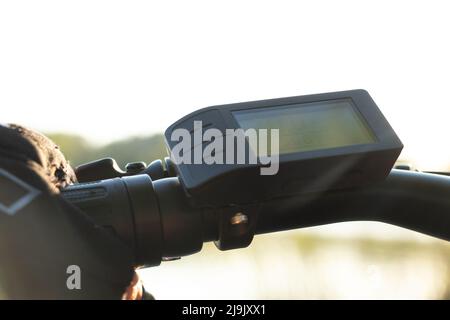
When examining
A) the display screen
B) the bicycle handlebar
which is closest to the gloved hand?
the bicycle handlebar

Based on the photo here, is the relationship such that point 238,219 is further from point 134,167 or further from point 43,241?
point 43,241

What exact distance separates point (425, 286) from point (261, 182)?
10.7ft

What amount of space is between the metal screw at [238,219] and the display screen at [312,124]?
0.12 metres

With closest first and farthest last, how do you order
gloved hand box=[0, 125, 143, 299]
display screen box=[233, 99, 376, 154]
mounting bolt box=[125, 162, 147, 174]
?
gloved hand box=[0, 125, 143, 299] < display screen box=[233, 99, 376, 154] < mounting bolt box=[125, 162, 147, 174]

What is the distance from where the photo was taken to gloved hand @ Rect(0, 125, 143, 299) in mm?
853

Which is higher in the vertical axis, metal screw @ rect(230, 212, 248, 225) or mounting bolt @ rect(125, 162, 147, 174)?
mounting bolt @ rect(125, 162, 147, 174)

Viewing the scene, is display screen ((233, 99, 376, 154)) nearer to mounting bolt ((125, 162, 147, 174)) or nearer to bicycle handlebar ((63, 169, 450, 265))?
bicycle handlebar ((63, 169, 450, 265))

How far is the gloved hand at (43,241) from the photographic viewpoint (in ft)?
2.80

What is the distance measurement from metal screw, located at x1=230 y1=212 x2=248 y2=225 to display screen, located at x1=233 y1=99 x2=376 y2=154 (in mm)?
124

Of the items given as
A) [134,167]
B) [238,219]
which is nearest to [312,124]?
[238,219]
